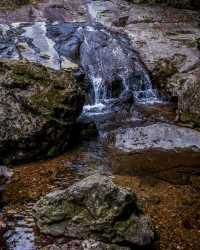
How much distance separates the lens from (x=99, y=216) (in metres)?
6.00

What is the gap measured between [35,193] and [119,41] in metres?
8.93

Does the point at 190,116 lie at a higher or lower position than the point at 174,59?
lower

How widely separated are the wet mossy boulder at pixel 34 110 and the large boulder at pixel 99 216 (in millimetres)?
2985

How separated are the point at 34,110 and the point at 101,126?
7.97 ft

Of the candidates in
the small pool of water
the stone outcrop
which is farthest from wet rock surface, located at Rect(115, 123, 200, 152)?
the stone outcrop

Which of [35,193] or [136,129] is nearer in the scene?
[35,193]

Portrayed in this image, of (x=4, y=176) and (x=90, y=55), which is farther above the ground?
(x=90, y=55)

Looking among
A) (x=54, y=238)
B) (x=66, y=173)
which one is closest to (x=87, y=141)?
(x=66, y=173)

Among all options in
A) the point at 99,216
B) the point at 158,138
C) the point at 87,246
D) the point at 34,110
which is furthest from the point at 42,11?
the point at 87,246

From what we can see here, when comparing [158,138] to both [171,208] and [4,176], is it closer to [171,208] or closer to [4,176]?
[171,208]

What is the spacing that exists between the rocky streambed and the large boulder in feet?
0.05

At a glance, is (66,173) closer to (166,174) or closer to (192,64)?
(166,174)

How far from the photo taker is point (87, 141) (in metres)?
10.3

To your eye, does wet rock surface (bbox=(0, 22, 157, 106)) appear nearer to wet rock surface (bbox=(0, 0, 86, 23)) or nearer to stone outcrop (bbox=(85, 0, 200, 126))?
stone outcrop (bbox=(85, 0, 200, 126))
